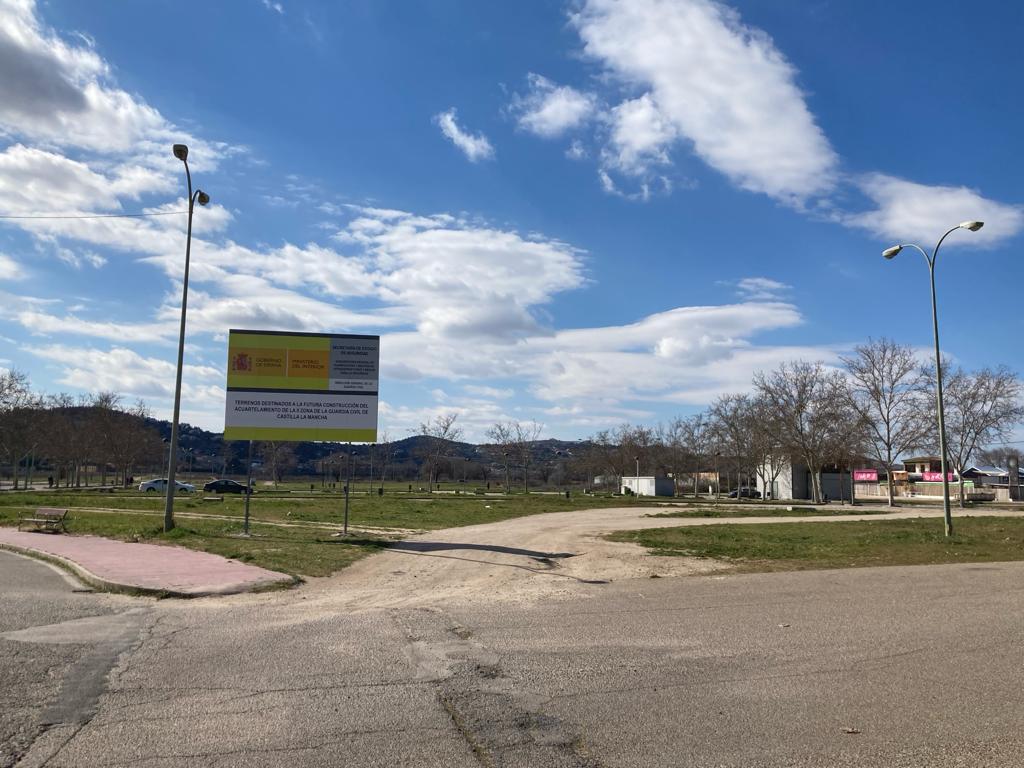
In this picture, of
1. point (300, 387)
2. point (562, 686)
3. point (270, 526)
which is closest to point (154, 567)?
point (300, 387)

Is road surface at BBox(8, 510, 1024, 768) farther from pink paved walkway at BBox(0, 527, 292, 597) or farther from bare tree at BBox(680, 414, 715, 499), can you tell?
A: bare tree at BBox(680, 414, 715, 499)

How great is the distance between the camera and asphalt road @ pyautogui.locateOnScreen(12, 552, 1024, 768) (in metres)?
4.95

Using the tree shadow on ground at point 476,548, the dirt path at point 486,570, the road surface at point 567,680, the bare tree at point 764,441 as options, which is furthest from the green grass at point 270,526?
the bare tree at point 764,441

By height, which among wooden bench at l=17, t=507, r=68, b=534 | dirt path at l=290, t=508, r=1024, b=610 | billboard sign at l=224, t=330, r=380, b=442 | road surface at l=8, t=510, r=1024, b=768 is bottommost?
dirt path at l=290, t=508, r=1024, b=610

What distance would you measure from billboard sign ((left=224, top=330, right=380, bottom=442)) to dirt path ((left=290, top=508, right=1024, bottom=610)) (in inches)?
164

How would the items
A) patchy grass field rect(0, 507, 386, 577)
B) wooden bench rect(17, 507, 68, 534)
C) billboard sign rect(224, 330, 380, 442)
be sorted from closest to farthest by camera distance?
1. patchy grass field rect(0, 507, 386, 577)
2. billboard sign rect(224, 330, 380, 442)
3. wooden bench rect(17, 507, 68, 534)

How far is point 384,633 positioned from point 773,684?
4418 millimetres

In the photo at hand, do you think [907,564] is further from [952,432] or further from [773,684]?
[952,432]

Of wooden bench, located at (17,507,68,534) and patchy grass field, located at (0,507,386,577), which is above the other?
wooden bench, located at (17,507,68,534)

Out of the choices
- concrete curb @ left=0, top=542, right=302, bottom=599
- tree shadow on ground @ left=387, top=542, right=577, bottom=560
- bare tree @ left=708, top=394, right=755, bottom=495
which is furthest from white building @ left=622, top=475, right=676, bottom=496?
concrete curb @ left=0, top=542, right=302, bottom=599

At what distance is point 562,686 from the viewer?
21.3ft

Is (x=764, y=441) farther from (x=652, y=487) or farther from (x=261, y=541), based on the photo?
(x=261, y=541)

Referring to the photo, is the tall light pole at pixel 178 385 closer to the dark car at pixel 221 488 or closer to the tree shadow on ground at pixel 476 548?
the tree shadow on ground at pixel 476 548

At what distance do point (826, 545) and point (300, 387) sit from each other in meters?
15.9
